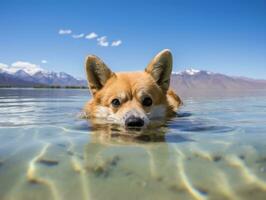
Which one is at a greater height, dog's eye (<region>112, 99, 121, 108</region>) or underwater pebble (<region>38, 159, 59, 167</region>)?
dog's eye (<region>112, 99, 121, 108</region>)

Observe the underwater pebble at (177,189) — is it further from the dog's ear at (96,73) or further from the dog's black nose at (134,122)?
the dog's ear at (96,73)

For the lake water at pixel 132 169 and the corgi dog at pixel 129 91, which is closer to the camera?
the lake water at pixel 132 169

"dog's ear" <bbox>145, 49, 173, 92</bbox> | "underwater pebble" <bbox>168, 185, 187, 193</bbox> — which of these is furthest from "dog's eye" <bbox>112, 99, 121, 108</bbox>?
"underwater pebble" <bbox>168, 185, 187, 193</bbox>

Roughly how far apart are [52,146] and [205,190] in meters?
1.96

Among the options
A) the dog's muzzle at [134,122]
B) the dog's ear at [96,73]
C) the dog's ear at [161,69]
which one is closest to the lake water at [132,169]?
the dog's muzzle at [134,122]

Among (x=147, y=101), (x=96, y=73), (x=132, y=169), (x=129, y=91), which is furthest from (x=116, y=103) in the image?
(x=132, y=169)

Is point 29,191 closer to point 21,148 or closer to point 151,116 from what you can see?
point 21,148

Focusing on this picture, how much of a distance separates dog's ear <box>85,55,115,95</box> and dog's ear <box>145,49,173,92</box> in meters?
1.01

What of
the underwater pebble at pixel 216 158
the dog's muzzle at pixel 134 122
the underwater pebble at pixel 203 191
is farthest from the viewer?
the dog's muzzle at pixel 134 122

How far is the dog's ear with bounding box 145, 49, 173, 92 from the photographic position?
8.44 meters

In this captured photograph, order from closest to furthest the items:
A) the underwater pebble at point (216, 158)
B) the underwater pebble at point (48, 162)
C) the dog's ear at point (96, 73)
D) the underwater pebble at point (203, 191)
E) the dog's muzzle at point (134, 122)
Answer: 1. the underwater pebble at point (203, 191)
2. the underwater pebble at point (48, 162)
3. the underwater pebble at point (216, 158)
4. the dog's muzzle at point (134, 122)
5. the dog's ear at point (96, 73)

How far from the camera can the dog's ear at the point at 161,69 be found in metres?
8.44

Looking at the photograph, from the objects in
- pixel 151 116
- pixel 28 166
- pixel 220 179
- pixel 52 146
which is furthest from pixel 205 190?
pixel 151 116

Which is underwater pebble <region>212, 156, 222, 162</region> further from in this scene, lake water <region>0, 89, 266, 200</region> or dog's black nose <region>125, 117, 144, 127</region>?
dog's black nose <region>125, 117, 144, 127</region>
